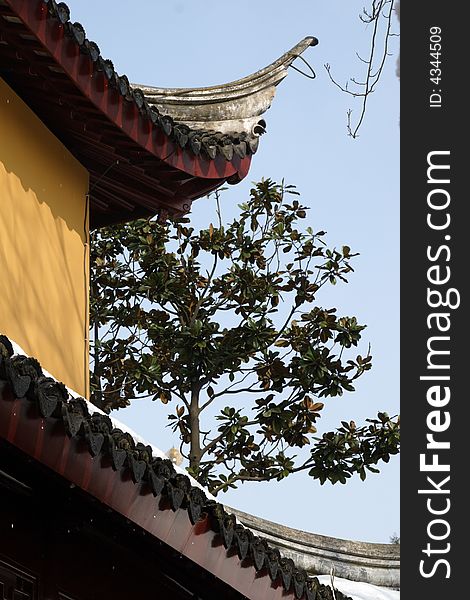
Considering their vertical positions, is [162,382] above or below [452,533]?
above

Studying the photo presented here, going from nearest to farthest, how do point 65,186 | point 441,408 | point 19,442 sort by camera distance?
point 19,442 < point 441,408 < point 65,186

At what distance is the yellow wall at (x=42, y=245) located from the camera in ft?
20.5

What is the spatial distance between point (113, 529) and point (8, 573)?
500 millimetres

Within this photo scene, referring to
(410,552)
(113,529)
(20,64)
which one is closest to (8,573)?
(113,529)

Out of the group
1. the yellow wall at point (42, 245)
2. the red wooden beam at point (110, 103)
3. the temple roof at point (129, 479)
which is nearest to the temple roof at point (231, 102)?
the red wooden beam at point (110, 103)

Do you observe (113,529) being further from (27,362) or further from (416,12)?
(416,12)

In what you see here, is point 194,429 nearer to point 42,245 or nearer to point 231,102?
point 231,102

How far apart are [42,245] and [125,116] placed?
0.85 metres

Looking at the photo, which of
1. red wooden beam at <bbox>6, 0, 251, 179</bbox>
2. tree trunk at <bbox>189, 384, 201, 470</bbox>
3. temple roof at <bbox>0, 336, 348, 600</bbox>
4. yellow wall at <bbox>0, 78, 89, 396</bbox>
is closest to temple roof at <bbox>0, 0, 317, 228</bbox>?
red wooden beam at <bbox>6, 0, 251, 179</bbox>

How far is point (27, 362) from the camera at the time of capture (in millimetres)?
4051

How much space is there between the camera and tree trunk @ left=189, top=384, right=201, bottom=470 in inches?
411

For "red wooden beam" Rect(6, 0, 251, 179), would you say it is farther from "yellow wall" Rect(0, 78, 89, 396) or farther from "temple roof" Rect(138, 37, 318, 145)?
"yellow wall" Rect(0, 78, 89, 396)

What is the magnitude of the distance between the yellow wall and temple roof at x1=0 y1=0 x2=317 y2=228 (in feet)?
0.43

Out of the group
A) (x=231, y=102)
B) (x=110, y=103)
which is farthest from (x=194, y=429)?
(x=110, y=103)
